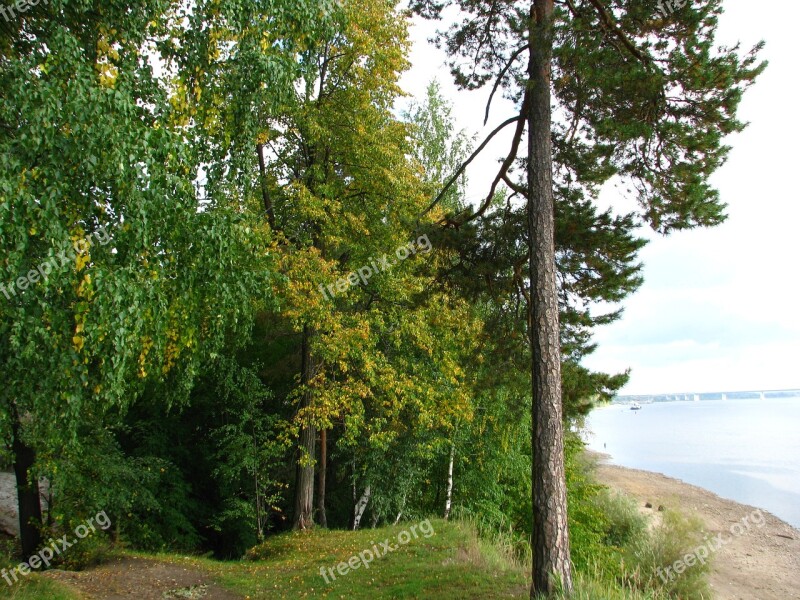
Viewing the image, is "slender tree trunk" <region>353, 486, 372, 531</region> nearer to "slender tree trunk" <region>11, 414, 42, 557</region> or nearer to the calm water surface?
"slender tree trunk" <region>11, 414, 42, 557</region>

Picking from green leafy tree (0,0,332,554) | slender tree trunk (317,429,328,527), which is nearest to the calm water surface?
slender tree trunk (317,429,328,527)

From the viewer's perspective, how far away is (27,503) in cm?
1000

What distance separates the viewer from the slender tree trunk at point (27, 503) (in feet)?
32.1

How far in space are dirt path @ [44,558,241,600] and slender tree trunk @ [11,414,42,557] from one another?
129 cm

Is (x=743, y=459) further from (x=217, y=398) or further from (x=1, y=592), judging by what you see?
(x=1, y=592)

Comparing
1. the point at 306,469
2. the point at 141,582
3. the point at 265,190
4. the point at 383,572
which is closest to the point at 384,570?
the point at 383,572

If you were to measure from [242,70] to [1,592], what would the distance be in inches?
251

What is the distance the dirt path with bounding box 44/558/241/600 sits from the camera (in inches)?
313

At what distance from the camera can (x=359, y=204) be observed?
43.6ft

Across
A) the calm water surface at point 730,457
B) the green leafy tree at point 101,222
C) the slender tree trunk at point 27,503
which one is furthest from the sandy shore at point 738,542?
the slender tree trunk at point 27,503

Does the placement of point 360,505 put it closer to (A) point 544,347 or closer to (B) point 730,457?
(A) point 544,347

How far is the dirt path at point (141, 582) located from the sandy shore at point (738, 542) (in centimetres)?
1317

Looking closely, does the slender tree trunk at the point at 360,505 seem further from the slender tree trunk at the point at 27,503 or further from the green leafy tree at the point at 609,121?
the green leafy tree at the point at 609,121

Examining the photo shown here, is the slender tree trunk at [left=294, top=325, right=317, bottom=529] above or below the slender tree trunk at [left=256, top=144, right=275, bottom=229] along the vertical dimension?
below
